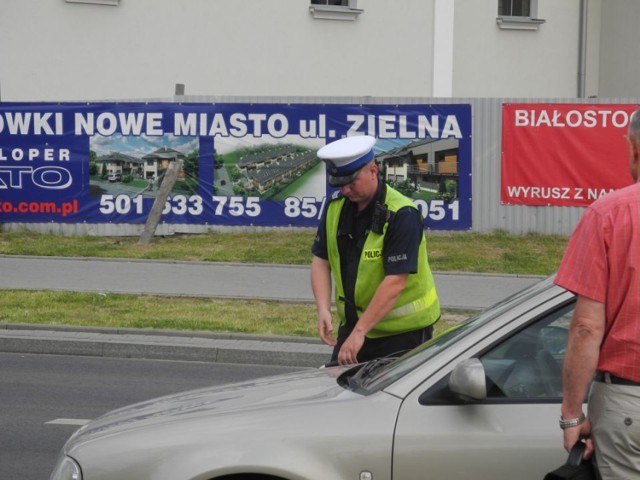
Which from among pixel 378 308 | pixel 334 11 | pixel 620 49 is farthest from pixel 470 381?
Answer: pixel 620 49

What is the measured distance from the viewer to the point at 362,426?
3.86 m

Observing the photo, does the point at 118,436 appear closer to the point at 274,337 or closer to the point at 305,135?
the point at 274,337

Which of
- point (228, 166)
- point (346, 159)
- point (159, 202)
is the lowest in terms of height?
point (159, 202)

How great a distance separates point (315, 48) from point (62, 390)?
14.4m

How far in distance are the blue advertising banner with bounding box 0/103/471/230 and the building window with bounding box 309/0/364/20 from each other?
15.6 ft

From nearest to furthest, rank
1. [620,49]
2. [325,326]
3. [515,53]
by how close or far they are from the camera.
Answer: [325,326] < [515,53] < [620,49]

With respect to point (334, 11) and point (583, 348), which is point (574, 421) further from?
point (334, 11)

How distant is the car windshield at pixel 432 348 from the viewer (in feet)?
13.6

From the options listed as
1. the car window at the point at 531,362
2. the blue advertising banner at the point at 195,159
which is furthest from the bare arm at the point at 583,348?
the blue advertising banner at the point at 195,159

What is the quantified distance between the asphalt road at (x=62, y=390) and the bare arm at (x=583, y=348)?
13.6 feet

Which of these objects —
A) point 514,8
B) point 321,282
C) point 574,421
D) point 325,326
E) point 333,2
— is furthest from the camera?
point 514,8

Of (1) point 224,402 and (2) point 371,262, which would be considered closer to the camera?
(1) point 224,402

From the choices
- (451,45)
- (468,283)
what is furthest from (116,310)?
(451,45)

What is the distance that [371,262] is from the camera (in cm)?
526
